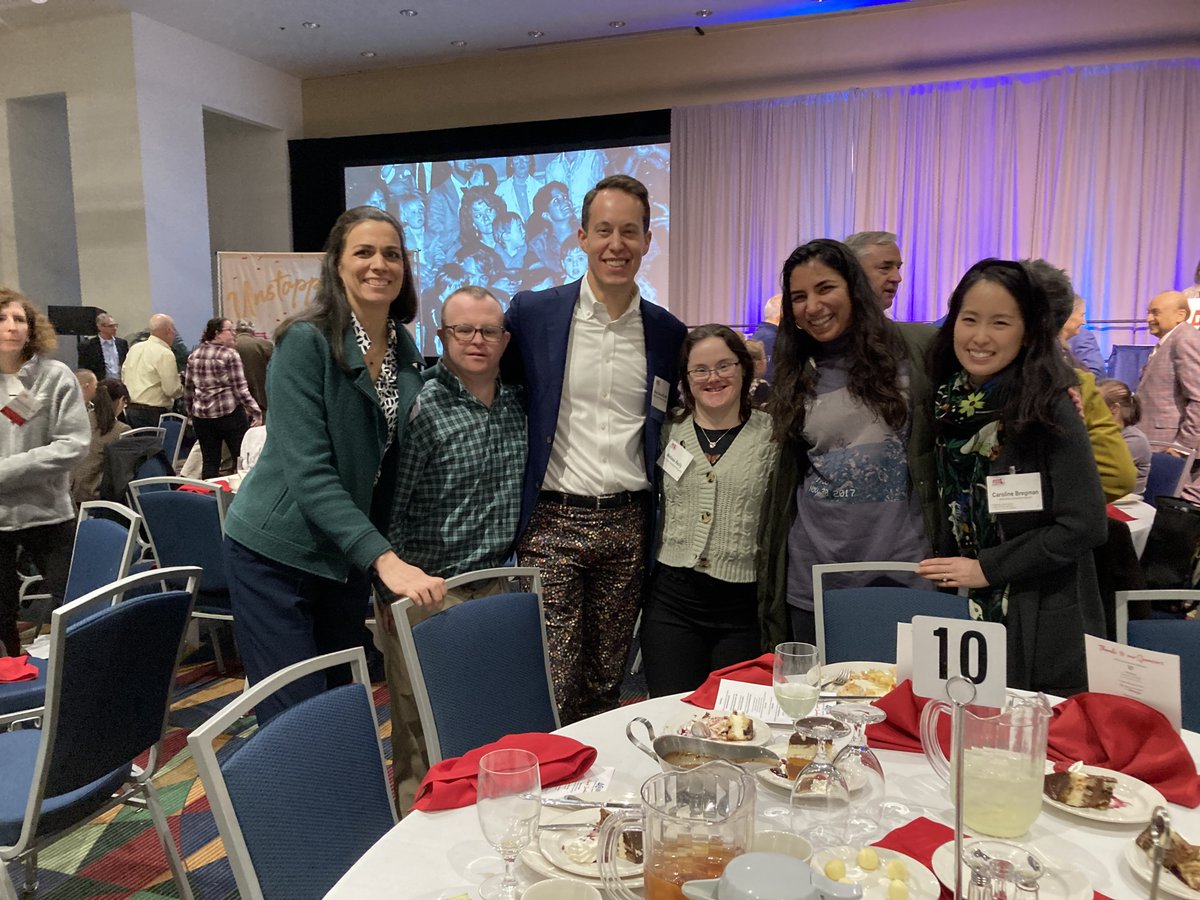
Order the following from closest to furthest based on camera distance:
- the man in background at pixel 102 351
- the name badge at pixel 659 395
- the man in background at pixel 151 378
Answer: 1. the name badge at pixel 659 395
2. the man in background at pixel 151 378
3. the man in background at pixel 102 351

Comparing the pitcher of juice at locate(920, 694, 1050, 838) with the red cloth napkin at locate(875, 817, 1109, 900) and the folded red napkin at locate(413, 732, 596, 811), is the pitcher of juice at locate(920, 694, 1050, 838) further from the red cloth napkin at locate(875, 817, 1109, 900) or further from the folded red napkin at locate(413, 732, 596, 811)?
the folded red napkin at locate(413, 732, 596, 811)

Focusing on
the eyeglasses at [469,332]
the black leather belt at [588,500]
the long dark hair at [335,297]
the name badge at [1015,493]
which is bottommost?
the black leather belt at [588,500]

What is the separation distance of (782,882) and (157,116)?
9.69 meters

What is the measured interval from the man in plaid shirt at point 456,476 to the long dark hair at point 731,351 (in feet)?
1.58

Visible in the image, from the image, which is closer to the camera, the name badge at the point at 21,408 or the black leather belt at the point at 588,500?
the black leather belt at the point at 588,500

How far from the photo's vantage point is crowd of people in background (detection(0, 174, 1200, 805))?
1987 mm

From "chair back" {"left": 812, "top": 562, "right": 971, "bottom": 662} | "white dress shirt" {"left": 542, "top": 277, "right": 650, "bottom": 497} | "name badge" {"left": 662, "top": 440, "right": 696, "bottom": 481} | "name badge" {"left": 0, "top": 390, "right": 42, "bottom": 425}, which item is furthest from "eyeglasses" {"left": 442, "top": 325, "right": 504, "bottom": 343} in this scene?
"name badge" {"left": 0, "top": 390, "right": 42, "bottom": 425}

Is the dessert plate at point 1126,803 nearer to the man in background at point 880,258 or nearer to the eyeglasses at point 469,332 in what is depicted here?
the eyeglasses at point 469,332

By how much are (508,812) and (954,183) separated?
26.0 feet

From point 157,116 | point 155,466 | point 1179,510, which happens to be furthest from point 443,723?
point 157,116

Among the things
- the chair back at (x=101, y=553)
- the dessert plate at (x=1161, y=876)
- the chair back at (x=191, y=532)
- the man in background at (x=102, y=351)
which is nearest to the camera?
the dessert plate at (x=1161, y=876)

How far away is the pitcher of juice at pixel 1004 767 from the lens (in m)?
1.12

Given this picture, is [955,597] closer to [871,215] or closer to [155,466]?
[155,466]

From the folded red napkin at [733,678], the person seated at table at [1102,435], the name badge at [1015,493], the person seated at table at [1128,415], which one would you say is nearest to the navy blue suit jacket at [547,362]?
the folded red napkin at [733,678]
